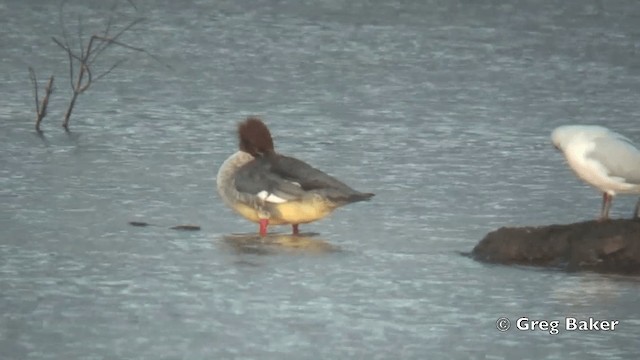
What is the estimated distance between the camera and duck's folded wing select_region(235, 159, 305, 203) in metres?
7.95

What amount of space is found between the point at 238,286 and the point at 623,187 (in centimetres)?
187

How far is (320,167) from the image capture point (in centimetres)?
972

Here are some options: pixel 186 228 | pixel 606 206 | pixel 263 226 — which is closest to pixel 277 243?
pixel 263 226

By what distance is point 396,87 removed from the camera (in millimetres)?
12875

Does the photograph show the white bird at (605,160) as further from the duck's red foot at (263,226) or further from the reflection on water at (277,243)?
the duck's red foot at (263,226)

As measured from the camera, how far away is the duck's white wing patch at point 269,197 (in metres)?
7.95

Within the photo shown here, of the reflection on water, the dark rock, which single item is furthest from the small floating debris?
the dark rock

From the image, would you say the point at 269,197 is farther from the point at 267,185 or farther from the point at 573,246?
the point at 573,246

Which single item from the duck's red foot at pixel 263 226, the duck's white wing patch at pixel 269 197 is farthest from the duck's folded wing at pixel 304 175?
the duck's red foot at pixel 263 226

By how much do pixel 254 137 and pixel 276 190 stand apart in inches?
14.3

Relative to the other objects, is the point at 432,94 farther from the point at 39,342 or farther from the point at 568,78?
the point at 39,342

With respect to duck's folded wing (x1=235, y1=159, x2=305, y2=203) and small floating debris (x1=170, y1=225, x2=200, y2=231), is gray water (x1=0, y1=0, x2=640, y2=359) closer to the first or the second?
small floating debris (x1=170, y1=225, x2=200, y2=231)

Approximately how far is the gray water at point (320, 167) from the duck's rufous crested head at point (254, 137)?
389 mm

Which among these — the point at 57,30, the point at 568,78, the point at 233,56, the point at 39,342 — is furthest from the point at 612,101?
the point at 39,342
